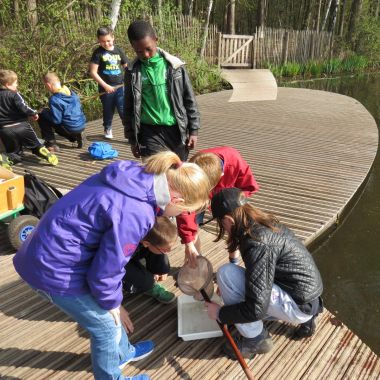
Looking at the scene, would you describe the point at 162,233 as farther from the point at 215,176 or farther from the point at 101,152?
the point at 101,152

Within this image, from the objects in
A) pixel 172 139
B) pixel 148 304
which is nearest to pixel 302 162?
pixel 172 139

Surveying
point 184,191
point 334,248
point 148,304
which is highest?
point 184,191

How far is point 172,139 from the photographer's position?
10.8 feet

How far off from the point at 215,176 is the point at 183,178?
2.66 ft

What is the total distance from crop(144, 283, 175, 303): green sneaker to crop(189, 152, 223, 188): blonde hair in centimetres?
78

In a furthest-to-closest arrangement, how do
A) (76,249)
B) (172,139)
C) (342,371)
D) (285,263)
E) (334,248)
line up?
(334,248) < (172,139) < (342,371) < (285,263) < (76,249)

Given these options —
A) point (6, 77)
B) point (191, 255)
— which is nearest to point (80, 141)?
point (6, 77)

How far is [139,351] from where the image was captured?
2131mm

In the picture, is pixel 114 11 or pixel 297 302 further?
pixel 114 11

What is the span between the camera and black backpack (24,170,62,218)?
3.08 metres

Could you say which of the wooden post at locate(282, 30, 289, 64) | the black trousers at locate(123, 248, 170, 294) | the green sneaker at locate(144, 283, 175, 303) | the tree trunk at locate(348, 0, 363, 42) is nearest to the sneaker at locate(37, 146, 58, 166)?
the black trousers at locate(123, 248, 170, 294)

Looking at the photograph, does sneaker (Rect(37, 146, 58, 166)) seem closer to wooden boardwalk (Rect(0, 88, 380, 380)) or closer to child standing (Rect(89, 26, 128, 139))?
wooden boardwalk (Rect(0, 88, 380, 380))

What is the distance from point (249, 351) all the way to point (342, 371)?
19.5 inches

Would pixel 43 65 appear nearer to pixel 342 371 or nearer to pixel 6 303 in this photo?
pixel 6 303
